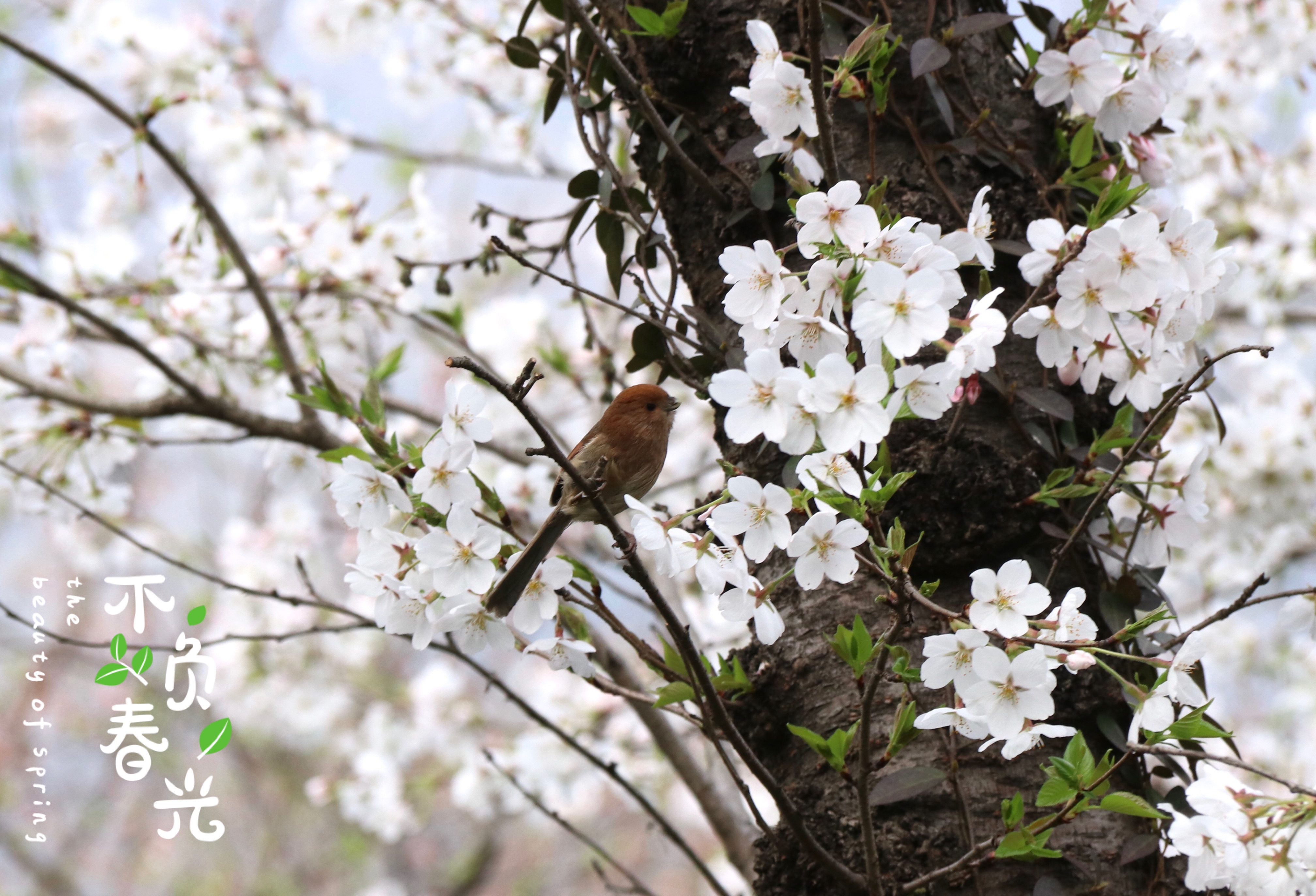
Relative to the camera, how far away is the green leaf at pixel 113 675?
84.0 inches

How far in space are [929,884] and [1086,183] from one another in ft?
3.20

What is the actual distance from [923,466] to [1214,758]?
1.58 feet

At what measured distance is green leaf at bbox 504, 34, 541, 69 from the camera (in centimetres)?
173

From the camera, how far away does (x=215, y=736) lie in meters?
2.28

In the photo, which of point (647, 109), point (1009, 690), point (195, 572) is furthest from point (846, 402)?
point (195, 572)

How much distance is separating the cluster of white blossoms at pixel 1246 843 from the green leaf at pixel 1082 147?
0.84 m

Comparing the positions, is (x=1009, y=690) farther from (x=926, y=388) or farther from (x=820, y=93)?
(x=820, y=93)

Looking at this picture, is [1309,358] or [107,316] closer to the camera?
[107,316]

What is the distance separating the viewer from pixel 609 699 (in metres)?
3.77

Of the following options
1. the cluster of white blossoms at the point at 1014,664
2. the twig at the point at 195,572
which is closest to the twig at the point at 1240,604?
the cluster of white blossoms at the point at 1014,664

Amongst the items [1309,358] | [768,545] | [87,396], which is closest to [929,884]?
[768,545]

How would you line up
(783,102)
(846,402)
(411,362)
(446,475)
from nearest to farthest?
(846,402) → (446,475) → (783,102) → (411,362)

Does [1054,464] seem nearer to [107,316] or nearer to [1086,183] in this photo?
[1086,183]

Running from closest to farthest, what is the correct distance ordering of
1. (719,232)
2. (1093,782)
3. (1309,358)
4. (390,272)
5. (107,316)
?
(1093,782) → (719,232) → (390,272) → (107,316) → (1309,358)
